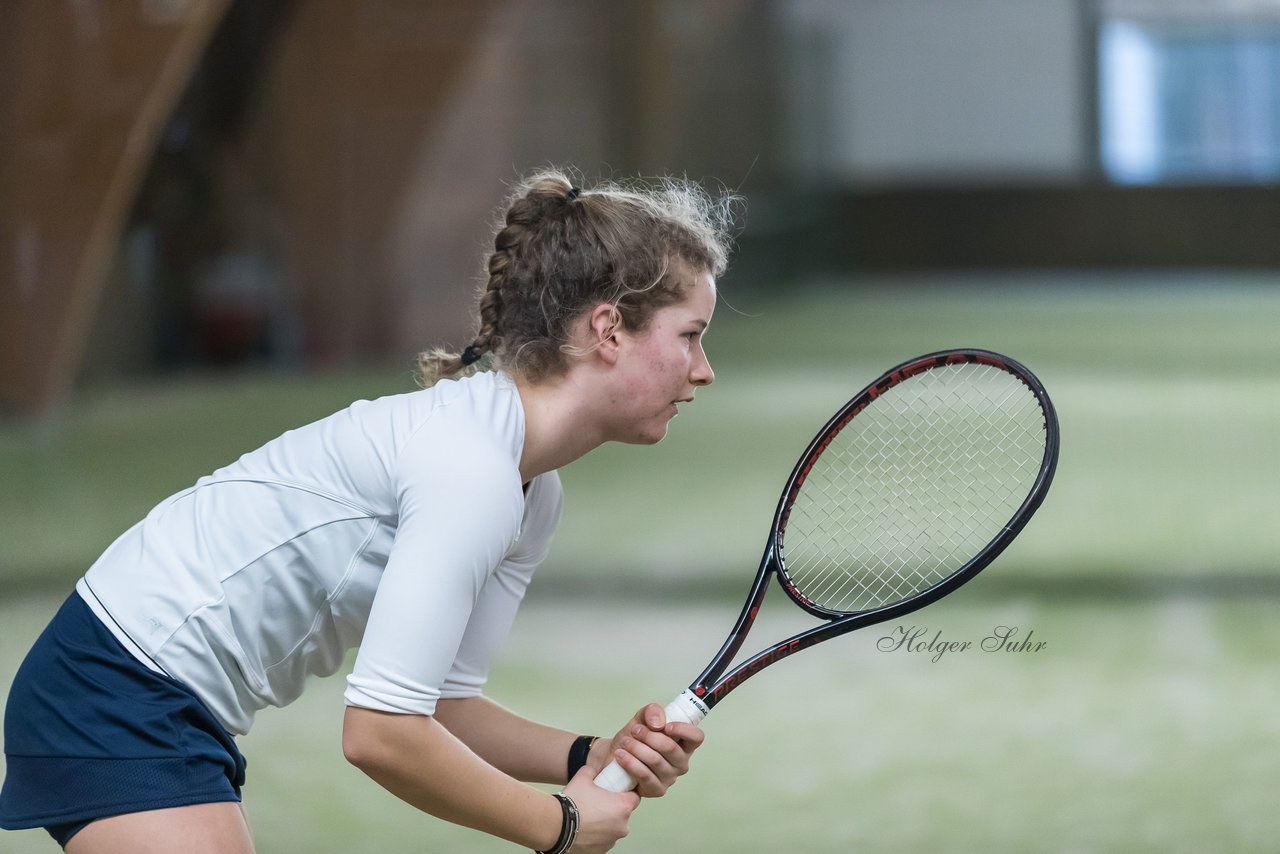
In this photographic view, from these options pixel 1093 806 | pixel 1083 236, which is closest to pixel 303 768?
pixel 1093 806

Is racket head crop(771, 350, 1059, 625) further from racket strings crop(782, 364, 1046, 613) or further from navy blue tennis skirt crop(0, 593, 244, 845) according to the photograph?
navy blue tennis skirt crop(0, 593, 244, 845)

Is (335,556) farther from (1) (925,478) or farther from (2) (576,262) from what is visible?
(1) (925,478)

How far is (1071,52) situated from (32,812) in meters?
16.3

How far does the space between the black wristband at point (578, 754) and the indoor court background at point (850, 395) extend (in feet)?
2.23

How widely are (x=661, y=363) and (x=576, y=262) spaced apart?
113 millimetres

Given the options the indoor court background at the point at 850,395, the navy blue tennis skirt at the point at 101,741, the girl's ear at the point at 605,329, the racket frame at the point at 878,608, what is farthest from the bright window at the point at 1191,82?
the navy blue tennis skirt at the point at 101,741

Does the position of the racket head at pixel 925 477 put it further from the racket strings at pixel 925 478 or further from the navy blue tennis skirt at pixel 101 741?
the navy blue tennis skirt at pixel 101 741

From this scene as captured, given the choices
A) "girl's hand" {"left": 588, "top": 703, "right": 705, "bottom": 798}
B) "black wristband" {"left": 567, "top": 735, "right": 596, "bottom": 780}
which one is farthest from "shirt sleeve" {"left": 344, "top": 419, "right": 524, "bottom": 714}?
"black wristband" {"left": 567, "top": 735, "right": 596, "bottom": 780}

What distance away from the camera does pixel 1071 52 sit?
16.5m

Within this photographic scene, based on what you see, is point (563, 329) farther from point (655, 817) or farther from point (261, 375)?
point (261, 375)

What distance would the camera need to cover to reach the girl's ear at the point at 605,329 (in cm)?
143

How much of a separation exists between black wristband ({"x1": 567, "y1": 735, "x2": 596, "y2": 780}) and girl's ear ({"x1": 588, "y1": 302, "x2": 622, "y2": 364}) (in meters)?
0.41

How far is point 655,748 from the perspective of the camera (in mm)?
1454

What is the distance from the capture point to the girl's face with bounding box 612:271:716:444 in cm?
144
